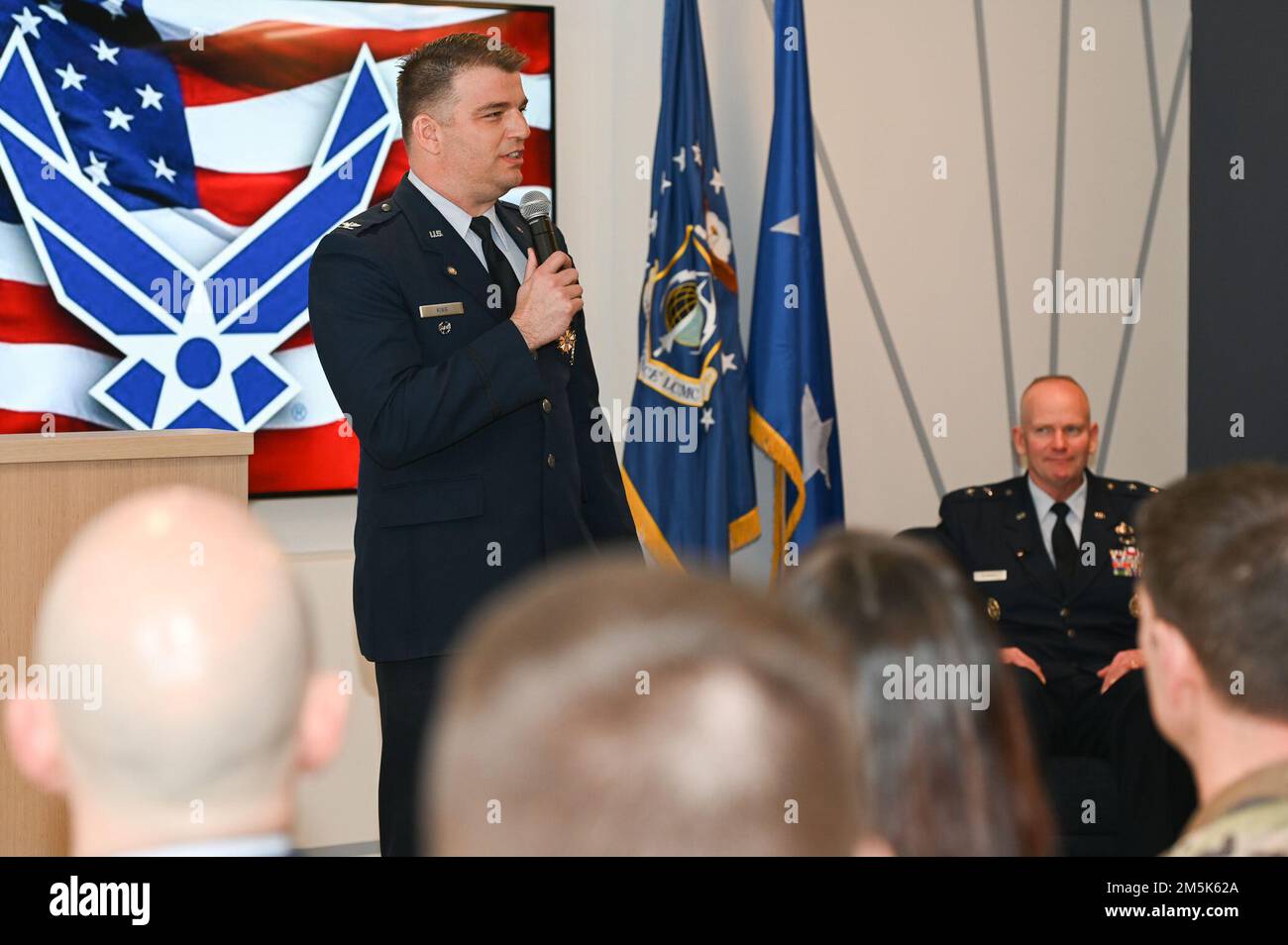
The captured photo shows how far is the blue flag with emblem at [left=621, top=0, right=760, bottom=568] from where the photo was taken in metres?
4.31

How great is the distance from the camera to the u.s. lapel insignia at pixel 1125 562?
3.85 meters

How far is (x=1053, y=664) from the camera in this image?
373cm

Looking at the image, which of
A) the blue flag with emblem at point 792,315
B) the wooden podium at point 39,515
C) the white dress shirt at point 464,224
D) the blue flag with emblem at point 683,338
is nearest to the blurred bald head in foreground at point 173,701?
the wooden podium at point 39,515

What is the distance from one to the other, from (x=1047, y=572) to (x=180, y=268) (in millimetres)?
2394

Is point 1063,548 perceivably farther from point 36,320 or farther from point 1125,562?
point 36,320

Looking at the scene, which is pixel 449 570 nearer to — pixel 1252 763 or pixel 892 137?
pixel 1252 763

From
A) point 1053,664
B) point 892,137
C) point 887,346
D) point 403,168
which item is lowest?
point 1053,664

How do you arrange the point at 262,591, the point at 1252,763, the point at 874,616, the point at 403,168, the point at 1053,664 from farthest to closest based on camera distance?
the point at 403,168, the point at 1053,664, the point at 1252,763, the point at 874,616, the point at 262,591

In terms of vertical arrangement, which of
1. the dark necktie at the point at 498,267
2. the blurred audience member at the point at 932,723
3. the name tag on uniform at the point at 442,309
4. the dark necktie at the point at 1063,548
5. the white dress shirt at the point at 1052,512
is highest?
the dark necktie at the point at 498,267

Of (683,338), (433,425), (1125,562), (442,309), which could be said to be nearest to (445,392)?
(433,425)

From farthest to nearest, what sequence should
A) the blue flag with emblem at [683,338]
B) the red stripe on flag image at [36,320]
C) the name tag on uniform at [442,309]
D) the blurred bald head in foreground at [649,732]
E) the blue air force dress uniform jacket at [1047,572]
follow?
the blue flag with emblem at [683,338]
the blue air force dress uniform jacket at [1047,572]
the red stripe on flag image at [36,320]
the name tag on uniform at [442,309]
the blurred bald head in foreground at [649,732]

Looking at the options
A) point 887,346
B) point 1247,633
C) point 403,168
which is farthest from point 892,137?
point 1247,633

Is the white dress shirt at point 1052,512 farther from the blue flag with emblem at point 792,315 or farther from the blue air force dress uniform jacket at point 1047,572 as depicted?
the blue flag with emblem at point 792,315
